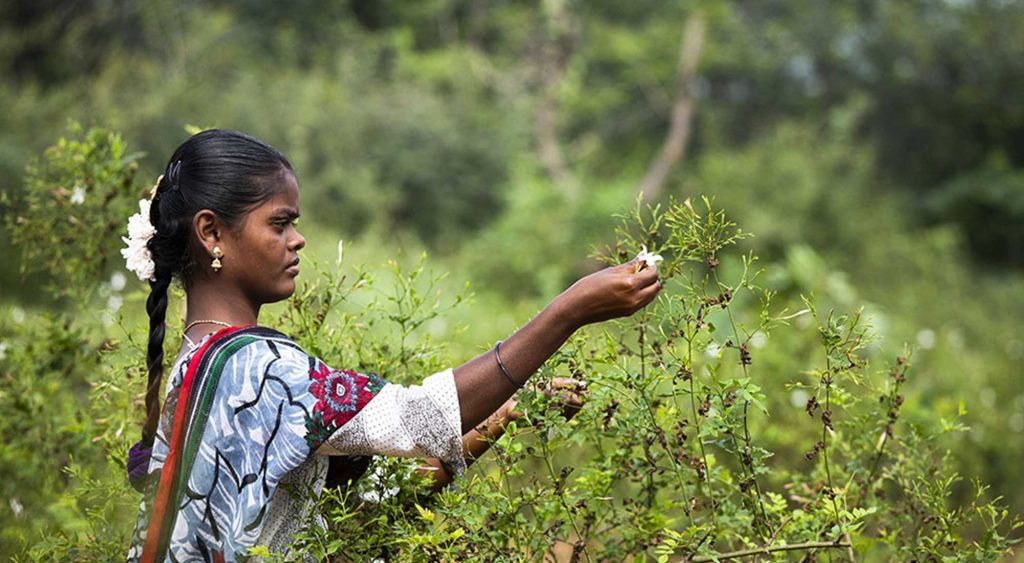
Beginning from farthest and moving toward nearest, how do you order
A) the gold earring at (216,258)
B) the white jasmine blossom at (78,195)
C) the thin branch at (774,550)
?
the white jasmine blossom at (78,195) → the gold earring at (216,258) → the thin branch at (774,550)

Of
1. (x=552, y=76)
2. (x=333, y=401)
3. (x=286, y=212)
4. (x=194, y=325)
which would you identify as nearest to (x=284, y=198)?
(x=286, y=212)

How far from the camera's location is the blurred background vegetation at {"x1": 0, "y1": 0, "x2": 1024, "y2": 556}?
13180 mm

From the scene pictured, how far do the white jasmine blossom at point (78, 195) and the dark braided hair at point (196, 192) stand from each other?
0.98m

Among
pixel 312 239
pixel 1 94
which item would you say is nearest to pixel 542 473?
pixel 312 239

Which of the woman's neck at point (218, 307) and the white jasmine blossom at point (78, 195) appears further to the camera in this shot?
the white jasmine blossom at point (78, 195)

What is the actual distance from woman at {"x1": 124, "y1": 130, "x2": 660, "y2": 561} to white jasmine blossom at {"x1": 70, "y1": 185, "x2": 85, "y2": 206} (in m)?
1.03

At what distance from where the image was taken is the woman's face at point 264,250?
2.05 m

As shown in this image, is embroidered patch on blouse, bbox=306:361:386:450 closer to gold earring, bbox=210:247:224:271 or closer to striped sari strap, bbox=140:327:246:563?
striped sari strap, bbox=140:327:246:563

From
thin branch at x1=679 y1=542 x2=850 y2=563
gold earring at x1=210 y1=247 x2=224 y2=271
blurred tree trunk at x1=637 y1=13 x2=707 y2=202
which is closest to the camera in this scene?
thin branch at x1=679 y1=542 x2=850 y2=563

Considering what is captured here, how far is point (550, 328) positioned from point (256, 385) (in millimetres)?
500

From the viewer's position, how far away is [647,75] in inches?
750

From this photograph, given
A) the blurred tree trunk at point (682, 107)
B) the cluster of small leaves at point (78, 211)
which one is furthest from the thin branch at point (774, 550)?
the blurred tree trunk at point (682, 107)

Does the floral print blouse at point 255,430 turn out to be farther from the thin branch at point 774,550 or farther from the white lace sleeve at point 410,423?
the thin branch at point 774,550

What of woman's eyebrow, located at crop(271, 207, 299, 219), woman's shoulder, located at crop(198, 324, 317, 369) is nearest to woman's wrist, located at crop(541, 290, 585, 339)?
woman's shoulder, located at crop(198, 324, 317, 369)
